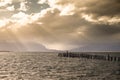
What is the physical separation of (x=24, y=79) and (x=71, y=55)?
111193mm

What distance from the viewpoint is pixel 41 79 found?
50.3 m

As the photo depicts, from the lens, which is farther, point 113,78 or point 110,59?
point 110,59

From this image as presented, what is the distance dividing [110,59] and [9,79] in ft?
258

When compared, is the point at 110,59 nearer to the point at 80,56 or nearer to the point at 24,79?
the point at 80,56

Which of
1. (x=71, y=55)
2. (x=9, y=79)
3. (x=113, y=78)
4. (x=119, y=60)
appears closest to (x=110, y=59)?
(x=119, y=60)

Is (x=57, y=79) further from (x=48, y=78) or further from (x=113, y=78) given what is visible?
(x=113, y=78)

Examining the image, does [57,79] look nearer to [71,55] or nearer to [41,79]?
[41,79]

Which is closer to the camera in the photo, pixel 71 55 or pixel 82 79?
pixel 82 79

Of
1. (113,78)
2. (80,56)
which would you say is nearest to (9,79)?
(113,78)

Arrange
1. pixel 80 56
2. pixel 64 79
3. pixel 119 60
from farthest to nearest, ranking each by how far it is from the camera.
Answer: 1. pixel 80 56
2. pixel 119 60
3. pixel 64 79

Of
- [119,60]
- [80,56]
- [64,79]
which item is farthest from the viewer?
[80,56]

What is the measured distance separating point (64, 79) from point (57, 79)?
1.44 m

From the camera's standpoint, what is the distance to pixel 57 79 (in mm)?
49750

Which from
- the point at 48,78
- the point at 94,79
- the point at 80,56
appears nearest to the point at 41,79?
the point at 48,78
